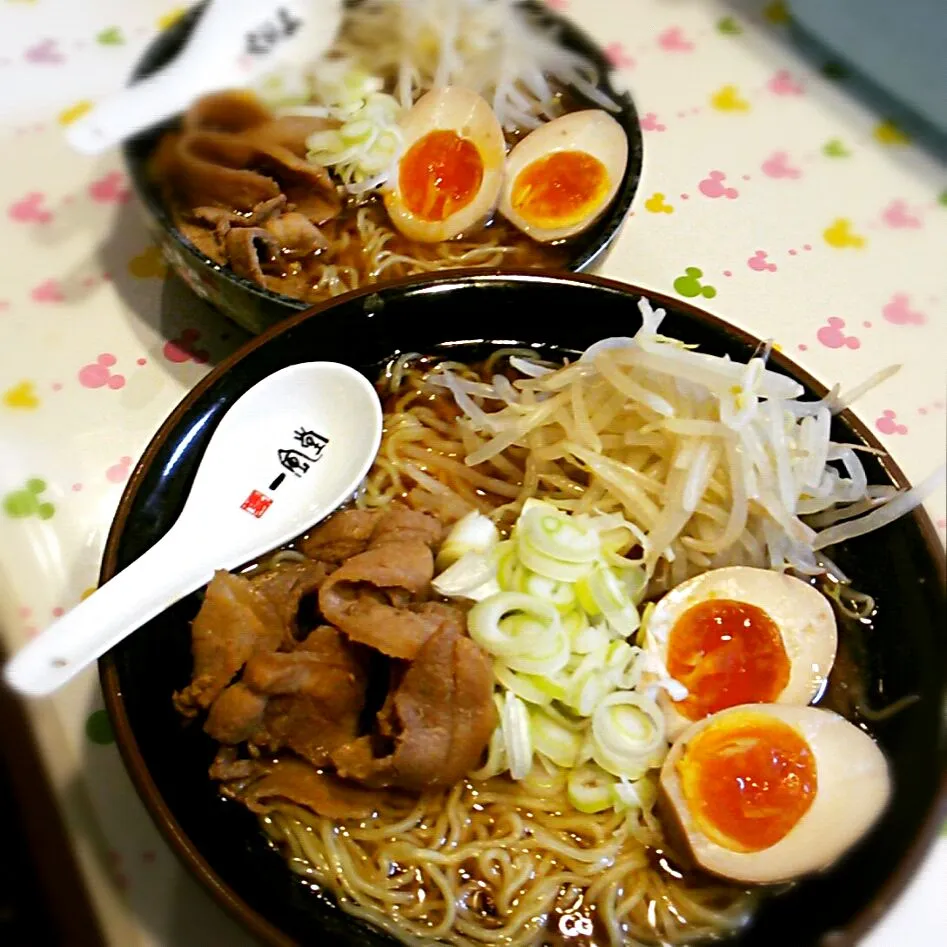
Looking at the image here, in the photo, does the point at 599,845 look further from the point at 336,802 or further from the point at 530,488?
the point at 530,488

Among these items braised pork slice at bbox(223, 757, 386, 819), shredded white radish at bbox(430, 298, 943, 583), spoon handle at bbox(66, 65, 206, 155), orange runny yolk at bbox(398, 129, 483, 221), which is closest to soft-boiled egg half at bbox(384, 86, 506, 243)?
orange runny yolk at bbox(398, 129, 483, 221)

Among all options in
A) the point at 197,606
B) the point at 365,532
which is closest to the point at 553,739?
the point at 365,532

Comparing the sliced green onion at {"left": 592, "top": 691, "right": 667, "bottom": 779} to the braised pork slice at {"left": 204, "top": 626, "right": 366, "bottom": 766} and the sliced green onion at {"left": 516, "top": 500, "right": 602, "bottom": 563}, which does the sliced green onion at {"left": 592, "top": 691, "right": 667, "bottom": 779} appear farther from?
the braised pork slice at {"left": 204, "top": 626, "right": 366, "bottom": 766}

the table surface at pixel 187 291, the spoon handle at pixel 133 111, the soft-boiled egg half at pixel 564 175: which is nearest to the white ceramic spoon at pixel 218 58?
the spoon handle at pixel 133 111

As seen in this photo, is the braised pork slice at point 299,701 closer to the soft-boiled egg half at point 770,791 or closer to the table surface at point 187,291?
the table surface at point 187,291

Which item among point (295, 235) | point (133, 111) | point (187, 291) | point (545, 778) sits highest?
point (133, 111)

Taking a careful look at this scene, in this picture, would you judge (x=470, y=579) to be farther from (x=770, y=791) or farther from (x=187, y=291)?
(x=187, y=291)
